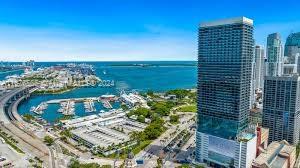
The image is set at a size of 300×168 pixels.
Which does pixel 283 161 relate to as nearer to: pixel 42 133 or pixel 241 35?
pixel 241 35

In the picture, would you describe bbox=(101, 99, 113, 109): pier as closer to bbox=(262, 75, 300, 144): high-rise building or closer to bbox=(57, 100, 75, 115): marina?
bbox=(57, 100, 75, 115): marina

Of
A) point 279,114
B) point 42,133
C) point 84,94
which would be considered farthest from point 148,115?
point 84,94

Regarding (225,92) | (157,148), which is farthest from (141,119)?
(225,92)

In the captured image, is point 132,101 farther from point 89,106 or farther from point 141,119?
point 141,119

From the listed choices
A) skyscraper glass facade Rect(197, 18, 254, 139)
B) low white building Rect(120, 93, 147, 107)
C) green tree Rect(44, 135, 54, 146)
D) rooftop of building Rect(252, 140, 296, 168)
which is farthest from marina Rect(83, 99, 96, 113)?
rooftop of building Rect(252, 140, 296, 168)

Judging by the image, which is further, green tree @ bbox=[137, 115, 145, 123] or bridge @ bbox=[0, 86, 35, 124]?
bridge @ bbox=[0, 86, 35, 124]
